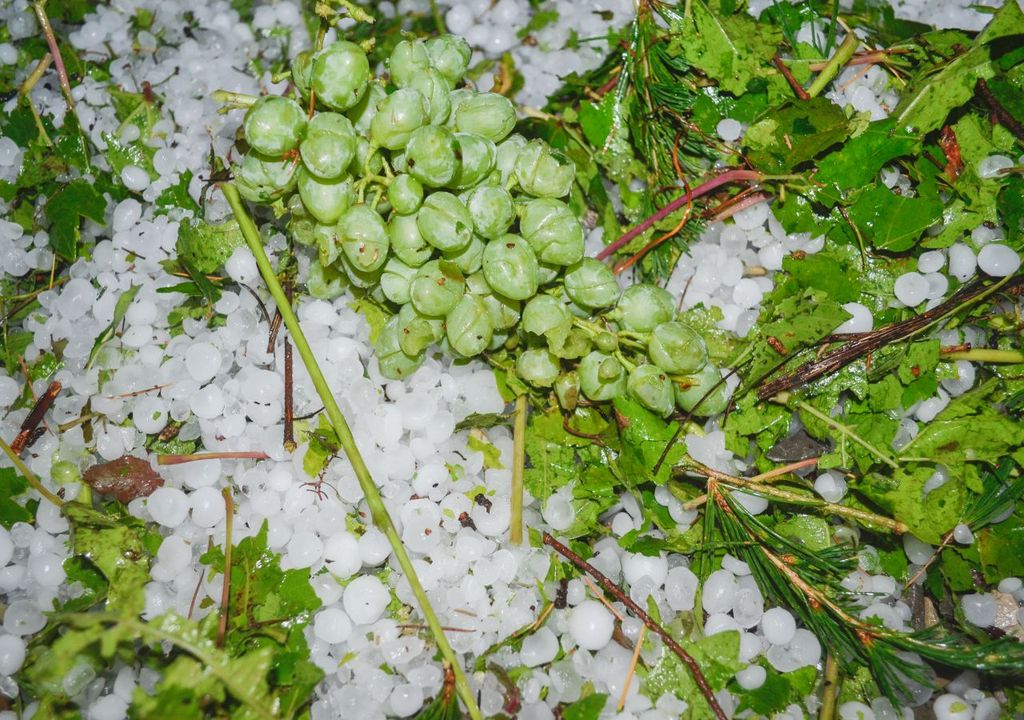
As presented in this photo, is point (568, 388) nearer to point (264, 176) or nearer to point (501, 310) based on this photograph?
point (501, 310)

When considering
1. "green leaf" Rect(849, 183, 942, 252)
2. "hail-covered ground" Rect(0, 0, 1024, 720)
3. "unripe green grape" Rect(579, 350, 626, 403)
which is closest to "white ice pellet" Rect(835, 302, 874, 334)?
"hail-covered ground" Rect(0, 0, 1024, 720)

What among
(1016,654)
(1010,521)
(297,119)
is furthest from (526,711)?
(297,119)

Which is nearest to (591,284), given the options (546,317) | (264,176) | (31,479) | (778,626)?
(546,317)

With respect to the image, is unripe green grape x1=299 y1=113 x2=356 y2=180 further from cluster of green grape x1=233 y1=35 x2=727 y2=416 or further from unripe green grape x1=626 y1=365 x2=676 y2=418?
unripe green grape x1=626 y1=365 x2=676 y2=418

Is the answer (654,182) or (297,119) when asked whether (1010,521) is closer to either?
(654,182)

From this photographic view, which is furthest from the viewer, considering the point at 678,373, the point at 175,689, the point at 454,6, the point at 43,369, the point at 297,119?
the point at 454,6
